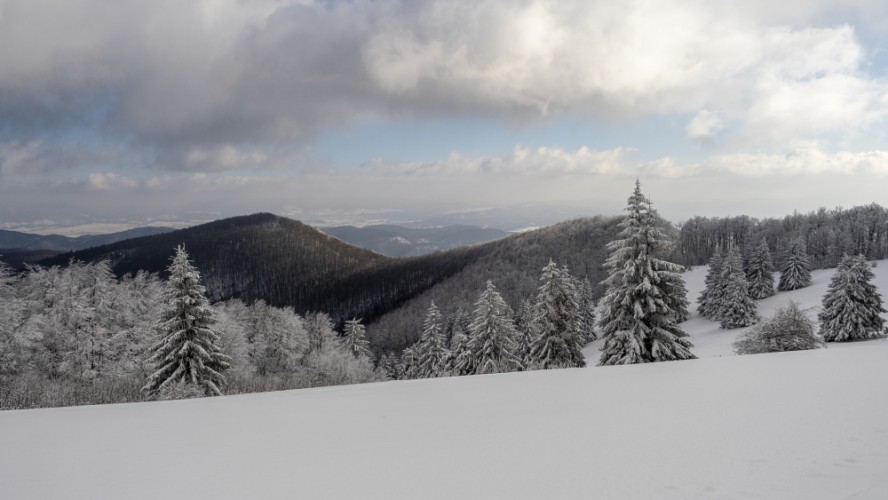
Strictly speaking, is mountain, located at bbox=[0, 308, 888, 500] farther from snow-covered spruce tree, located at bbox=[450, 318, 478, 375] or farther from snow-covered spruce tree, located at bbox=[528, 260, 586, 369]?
snow-covered spruce tree, located at bbox=[450, 318, 478, 375]

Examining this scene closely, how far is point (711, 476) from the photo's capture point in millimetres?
4473

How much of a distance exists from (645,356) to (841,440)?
48.2ft

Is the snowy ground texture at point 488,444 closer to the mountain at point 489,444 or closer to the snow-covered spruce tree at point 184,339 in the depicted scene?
the mountain at point 489,444

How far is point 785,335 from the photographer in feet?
68.5

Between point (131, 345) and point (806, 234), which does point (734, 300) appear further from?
point (806, 234)

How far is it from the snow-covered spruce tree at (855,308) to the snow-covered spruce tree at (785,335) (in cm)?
1290

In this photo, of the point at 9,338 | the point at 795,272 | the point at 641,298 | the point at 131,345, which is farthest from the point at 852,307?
the point at 9,338

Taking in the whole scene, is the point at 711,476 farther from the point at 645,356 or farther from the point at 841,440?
the point at 645,356

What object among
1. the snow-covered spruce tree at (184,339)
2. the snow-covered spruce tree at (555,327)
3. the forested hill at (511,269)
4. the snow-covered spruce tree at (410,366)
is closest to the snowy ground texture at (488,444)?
the snow-covered spruce tree at (184,339)

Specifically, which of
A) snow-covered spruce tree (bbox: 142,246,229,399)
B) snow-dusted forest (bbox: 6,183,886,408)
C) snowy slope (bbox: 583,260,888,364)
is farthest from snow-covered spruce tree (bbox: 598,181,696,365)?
snow-covered spruce tree (bbox: 142,246,229,399)

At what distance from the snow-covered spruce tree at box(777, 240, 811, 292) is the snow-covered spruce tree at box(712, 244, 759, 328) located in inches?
596

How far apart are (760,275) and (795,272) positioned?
556 centimetres

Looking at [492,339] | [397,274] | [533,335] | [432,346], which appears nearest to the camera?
[492,339]

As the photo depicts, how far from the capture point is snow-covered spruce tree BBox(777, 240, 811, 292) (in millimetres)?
56344
